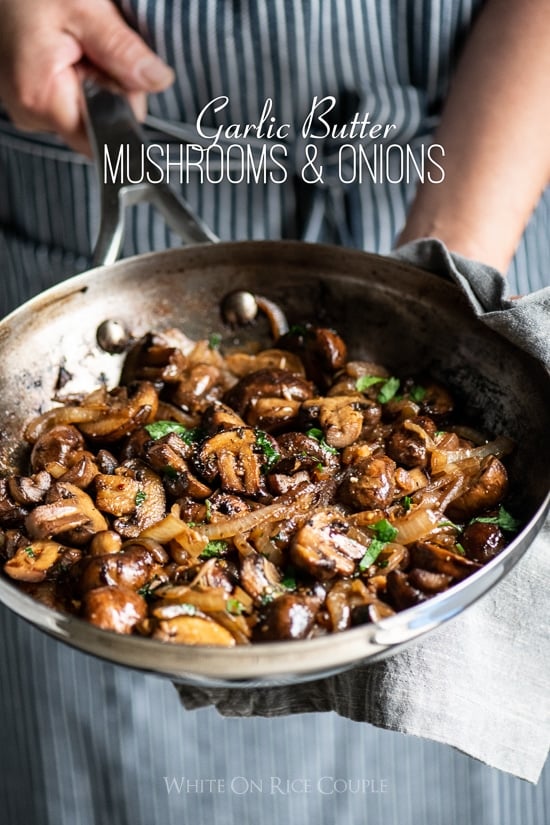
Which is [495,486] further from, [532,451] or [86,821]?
[86,821]

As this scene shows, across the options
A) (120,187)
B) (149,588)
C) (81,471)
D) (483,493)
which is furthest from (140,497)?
(120,187)

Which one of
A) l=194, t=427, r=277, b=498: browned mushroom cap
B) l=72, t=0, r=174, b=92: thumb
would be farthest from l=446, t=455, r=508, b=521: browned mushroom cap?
l=72, t=0, r=174, b=92: thumb

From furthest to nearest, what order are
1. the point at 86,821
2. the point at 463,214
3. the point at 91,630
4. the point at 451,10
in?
1. the point at 86,821
2. the point at 451,10
3. the point at 463,214
4. the point at 91,630

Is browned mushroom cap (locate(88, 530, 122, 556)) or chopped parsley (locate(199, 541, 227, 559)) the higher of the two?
browned mushroom cap (locate(88, 530, 122, 556))

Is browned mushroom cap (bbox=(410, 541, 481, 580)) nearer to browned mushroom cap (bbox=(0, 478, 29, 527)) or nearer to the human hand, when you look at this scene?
browned mushroom cap (bbox=(0, 478, 29, 527))

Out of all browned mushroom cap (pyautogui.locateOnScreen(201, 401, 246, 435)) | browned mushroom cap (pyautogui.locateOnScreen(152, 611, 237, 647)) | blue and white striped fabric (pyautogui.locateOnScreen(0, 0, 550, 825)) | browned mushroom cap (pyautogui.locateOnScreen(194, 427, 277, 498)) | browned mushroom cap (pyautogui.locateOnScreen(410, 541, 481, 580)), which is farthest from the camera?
blue and white striped fabric (pyautogui.locateOnScreen(0, 0, 550, 825))

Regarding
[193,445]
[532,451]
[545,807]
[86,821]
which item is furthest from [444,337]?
[86,821]

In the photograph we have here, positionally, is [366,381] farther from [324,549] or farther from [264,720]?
[264,720]
